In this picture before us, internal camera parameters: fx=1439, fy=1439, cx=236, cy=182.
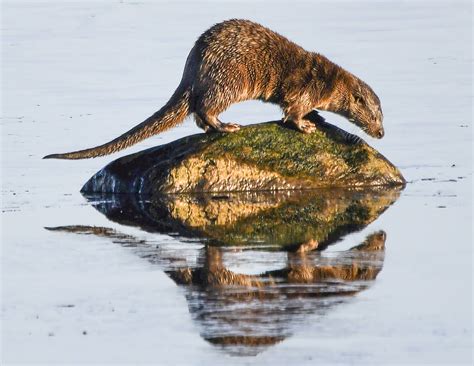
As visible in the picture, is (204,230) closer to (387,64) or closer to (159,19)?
(387,64)

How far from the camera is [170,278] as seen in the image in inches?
332

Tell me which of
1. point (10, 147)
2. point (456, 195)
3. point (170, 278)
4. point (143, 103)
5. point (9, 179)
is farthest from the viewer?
A: point (143, 103)

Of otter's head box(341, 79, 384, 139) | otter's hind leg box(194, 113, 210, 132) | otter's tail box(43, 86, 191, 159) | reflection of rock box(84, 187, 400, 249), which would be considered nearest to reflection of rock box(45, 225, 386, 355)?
reflection of rock box(84, 187, 400, 249)

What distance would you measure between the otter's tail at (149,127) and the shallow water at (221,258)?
0.35 metres

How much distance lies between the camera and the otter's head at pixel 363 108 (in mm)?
12258

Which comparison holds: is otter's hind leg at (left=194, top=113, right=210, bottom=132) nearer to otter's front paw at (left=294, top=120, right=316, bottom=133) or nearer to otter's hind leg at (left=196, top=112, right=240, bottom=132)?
otter's hind leg at (left=196, top=112, right=240, bottom=132)

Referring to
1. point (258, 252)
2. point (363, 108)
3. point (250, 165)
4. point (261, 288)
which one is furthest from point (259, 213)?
point (261, 288)

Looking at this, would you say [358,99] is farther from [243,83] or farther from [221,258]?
[221,258]

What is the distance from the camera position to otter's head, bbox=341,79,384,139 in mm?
12258

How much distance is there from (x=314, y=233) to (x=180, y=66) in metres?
9.00

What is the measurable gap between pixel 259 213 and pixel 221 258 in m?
1.62

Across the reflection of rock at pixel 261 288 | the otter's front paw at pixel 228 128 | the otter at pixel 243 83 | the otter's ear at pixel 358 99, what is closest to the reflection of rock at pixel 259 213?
the reflection of rock at pixel 261 288

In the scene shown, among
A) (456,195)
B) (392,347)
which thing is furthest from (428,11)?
(392,347)

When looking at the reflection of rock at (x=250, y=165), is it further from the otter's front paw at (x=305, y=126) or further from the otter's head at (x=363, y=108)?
the otter's head at (x=363, y=108)
